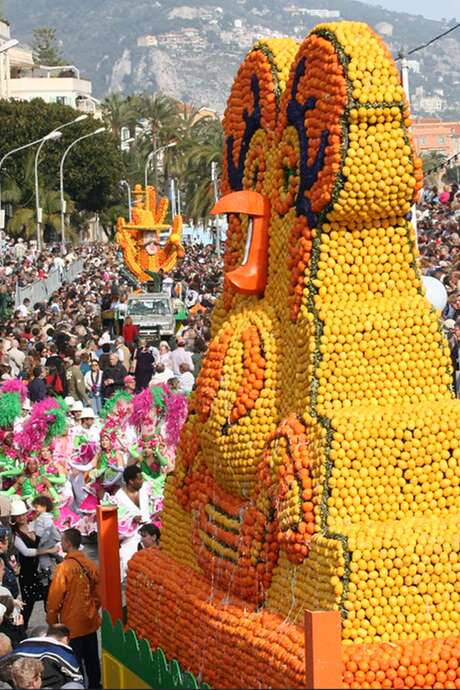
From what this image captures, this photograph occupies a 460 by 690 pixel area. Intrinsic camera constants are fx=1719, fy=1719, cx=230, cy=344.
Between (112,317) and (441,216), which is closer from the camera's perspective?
(112,317)

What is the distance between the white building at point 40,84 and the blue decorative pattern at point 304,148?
114 m

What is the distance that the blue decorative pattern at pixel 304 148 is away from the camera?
10.1 meters

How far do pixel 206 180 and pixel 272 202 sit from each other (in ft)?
240

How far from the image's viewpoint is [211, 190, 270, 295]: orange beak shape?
1096cm

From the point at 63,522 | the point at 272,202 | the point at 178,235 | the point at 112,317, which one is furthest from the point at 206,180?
the point at 272,202

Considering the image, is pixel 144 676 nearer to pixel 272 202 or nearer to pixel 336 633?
pixel 336 633

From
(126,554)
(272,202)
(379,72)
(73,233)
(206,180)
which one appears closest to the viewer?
(379,72)

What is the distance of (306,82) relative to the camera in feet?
33.9

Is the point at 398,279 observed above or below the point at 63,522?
above

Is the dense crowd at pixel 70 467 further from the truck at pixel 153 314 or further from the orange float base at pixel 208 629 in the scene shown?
the truck at pixel 153 314

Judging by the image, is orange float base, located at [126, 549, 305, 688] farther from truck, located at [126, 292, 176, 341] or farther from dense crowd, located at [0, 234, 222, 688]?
truck, located at [126, 292, 176, 341]

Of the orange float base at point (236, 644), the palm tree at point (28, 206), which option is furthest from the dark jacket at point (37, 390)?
the palm tree at point (28, 206)

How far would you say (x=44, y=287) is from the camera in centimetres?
4800

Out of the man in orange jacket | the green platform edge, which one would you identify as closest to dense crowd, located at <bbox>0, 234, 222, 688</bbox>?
the man in orange jacket
